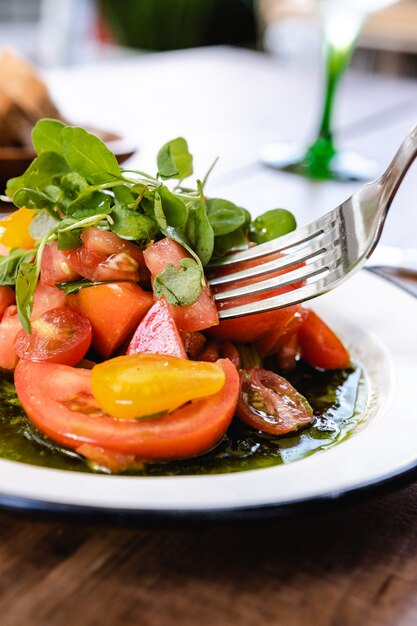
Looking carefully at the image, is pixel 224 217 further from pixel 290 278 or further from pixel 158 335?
pixel 158 335

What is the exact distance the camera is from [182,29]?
26.8 ft

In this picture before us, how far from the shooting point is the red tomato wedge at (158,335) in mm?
1239

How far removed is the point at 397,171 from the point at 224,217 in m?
0.32

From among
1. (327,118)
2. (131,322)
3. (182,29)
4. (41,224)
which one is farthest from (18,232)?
(182,29)

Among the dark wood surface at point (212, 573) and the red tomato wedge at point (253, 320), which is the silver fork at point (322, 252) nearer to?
the red tomato wedge at point (253, 320)

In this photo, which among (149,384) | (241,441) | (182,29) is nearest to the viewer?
(149,384)

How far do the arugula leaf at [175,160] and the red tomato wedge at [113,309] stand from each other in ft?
0.78

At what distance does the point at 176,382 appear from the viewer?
3.63ft

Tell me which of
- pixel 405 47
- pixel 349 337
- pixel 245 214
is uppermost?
pixel 245 214

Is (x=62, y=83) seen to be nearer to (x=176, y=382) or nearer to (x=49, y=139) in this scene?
(x=49, y=139)

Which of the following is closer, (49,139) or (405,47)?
(49,139)

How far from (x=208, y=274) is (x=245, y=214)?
0.14m

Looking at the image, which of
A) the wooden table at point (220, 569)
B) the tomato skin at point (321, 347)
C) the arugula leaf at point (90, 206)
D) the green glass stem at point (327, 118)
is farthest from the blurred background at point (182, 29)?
the wooden table at point (220, 569)

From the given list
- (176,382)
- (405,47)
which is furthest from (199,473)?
(405,47)
